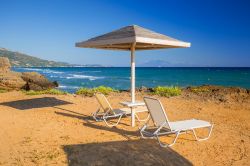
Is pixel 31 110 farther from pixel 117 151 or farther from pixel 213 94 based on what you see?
pixel 213 94

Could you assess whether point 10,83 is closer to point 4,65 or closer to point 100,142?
point 4,65

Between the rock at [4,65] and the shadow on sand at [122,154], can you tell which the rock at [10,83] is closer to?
the rock at [4,65]

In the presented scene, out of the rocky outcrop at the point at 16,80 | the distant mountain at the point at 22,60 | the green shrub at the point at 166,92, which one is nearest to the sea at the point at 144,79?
the rocky outcrop at the point at 16,80

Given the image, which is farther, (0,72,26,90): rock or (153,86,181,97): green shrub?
(0,72,26,90): rock

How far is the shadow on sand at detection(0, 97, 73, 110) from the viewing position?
971 cm

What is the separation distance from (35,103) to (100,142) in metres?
5.56

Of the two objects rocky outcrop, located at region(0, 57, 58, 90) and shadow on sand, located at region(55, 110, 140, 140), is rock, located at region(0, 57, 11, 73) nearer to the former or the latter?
rocky outcrop, located at region(0, 57, 58, 90)

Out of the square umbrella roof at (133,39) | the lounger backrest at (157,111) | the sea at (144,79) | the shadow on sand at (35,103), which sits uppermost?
the square umbrella roof at (133,39)

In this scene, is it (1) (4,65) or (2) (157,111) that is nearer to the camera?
(2) (157,111)

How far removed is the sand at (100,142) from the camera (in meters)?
4.62

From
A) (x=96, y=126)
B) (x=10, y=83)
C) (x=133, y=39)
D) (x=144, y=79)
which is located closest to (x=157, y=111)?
(x=133, y=39)

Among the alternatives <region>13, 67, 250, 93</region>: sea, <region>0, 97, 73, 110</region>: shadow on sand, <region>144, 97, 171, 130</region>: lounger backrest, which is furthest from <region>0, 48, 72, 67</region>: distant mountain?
<region>144, 97, 171, 130</region>: lounger backrest

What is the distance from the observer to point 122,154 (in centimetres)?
480

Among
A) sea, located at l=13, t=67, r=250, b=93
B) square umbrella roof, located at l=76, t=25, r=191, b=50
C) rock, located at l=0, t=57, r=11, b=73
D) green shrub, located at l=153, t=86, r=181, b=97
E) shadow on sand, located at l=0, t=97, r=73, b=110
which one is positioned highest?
square umbrella roof, located at l=76, t=25, r=191, b=50
